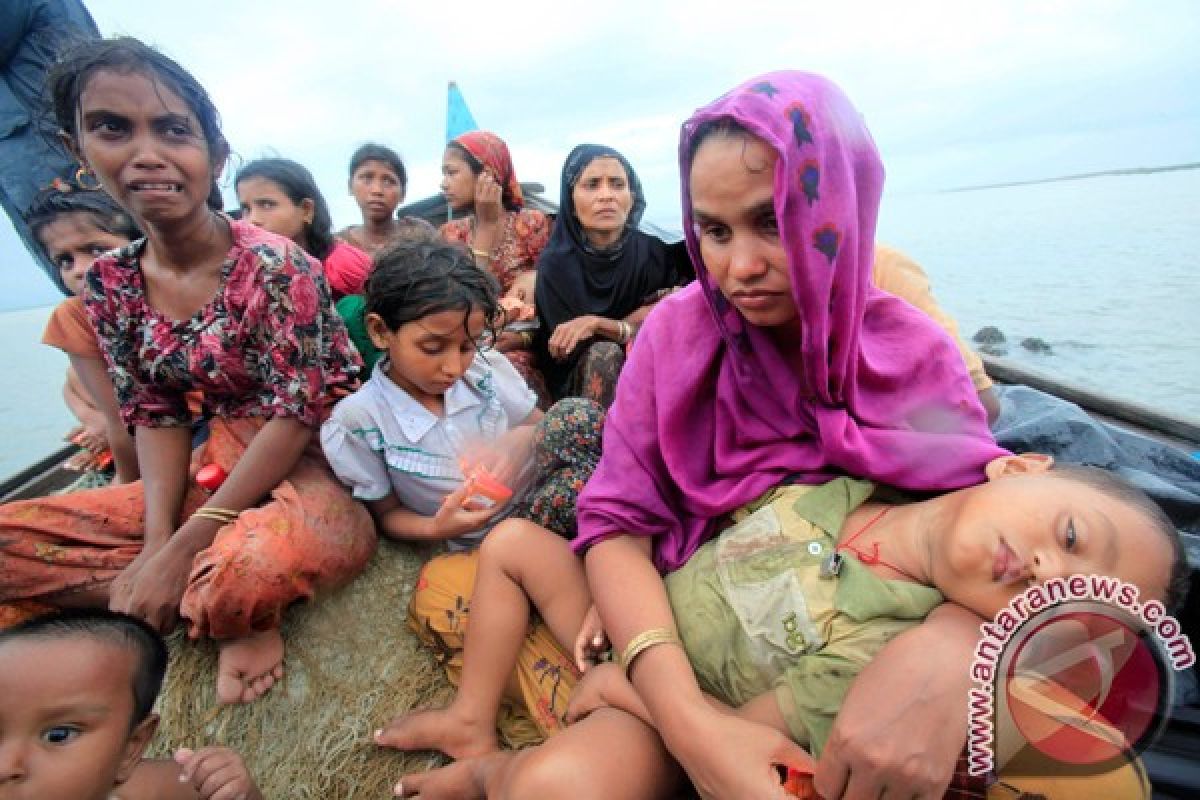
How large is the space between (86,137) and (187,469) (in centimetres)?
92

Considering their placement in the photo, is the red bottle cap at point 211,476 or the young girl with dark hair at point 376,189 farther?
the young girl with dark hair at point 376,189

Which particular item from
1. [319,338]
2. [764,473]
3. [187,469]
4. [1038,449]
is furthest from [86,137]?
[1038,449]

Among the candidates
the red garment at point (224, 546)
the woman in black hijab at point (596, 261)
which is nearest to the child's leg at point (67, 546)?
the red garment at point (224, 546)

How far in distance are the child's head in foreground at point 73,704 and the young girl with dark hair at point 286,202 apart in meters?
2.32

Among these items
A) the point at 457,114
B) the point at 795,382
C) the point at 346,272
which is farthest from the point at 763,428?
the point at 457,114

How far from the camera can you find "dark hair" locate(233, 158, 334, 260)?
336 centimetres

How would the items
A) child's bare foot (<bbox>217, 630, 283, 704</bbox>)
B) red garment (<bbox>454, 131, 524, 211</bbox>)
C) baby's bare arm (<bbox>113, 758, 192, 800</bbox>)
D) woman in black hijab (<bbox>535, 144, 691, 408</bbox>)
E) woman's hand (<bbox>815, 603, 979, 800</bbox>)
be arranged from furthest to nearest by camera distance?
red garment (<bbox>454, 131, 524, 211</bbox>), woman in black hijab (<bbox>535, 144, 691, 408</bbox>), child's bare foot (<bbox>217, 630, 283, 704</bbox>), baby's bare arm (<bbox>113, 758, 192, 800</bbox>), woman's hand (<bbox>815, 603, 979, 800</bbox>)

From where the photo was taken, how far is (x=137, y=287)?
1749 millimetres

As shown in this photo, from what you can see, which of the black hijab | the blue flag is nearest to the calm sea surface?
the black hijab

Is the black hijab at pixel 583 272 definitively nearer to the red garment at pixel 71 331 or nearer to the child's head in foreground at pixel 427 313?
the child's head in foreground at pixel 427 313

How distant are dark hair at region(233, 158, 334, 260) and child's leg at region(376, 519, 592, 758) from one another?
2598mm

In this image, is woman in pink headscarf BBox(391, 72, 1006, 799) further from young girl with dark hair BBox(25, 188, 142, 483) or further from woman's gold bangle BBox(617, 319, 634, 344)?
young girl with dark hair BBox(25, 188, 142, 483)

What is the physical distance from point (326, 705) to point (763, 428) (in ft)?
4.62

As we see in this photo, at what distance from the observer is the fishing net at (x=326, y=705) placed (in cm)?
161
